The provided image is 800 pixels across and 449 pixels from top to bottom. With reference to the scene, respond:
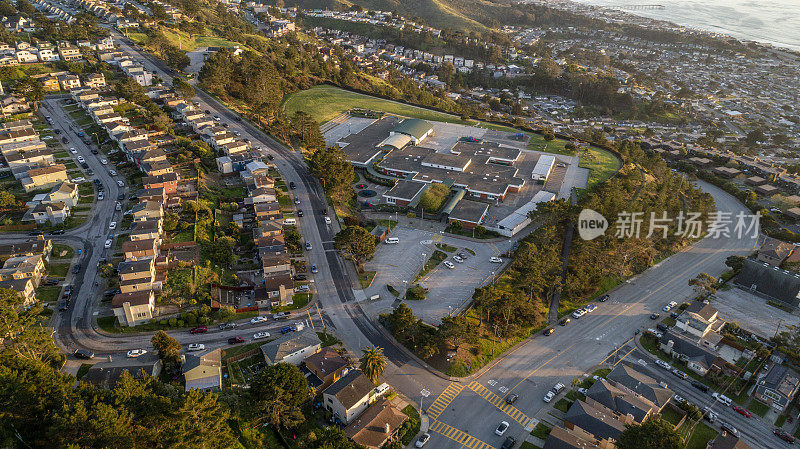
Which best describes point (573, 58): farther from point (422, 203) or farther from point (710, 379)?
point (710, 379)

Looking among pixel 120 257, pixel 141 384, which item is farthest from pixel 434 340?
pixel 120 257

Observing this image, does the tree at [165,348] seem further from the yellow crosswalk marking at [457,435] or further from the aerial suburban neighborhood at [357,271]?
the yellow crosswalk marking at [457,435]

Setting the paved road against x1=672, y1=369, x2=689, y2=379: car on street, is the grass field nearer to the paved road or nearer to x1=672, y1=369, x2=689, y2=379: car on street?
the paved road

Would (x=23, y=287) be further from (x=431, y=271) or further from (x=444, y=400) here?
(x=431, y=271)

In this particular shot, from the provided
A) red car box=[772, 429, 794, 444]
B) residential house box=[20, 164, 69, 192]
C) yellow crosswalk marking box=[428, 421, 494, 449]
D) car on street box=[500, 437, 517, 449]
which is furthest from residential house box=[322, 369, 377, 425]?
residential house box=[20, 164, 69, 192]

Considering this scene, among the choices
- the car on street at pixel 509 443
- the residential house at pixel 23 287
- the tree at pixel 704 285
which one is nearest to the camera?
the car on street at pixel 509 443

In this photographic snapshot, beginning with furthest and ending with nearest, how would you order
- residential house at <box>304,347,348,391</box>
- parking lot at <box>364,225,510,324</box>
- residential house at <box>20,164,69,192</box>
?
residential house at <box>20,164,69,192</box>
parking lot at <box>364,225,510,324</box>
residential house at <box>304,347,348,391</box>

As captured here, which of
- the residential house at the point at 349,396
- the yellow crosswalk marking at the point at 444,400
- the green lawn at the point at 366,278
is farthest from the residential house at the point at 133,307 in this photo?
the yellow crosswalk marking at the point at 444,400
